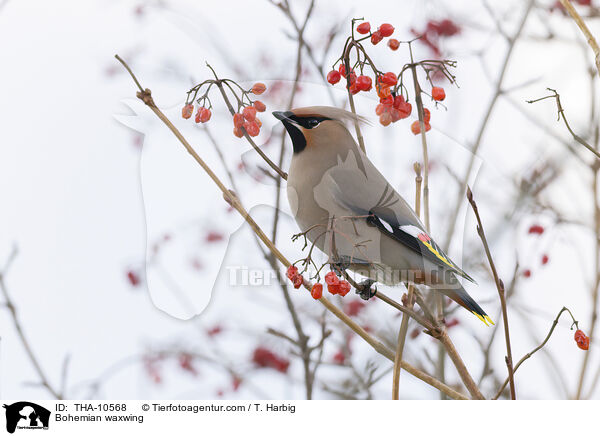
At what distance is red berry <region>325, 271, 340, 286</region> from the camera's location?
0.97 meters

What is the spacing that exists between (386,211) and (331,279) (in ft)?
0.72

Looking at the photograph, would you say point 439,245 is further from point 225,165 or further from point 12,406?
point 12,406

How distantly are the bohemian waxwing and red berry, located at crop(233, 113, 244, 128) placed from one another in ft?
0.21

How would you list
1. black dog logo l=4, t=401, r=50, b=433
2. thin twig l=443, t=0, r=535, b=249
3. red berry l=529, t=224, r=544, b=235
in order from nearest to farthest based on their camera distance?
thin twig l=443, t=0, r=535, b=249 < black dog logo l=4, t=401, r=50, b=433 < red berry l=529, t=224, r=544, b=235

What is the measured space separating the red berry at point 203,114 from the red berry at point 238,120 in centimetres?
4

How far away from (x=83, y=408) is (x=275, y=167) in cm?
64

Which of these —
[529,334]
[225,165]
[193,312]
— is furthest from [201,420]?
[529,334]

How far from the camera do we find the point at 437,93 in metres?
1.05

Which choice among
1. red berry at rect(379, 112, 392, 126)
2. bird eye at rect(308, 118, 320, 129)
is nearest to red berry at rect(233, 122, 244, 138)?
bird eye at rect(308, 118, 320, 129)

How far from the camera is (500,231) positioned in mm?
1406

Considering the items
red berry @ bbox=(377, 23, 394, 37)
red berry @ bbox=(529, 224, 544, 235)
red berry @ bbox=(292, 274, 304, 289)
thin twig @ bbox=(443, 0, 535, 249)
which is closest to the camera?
red berry @ bbox=(292, 274, 304, 289)

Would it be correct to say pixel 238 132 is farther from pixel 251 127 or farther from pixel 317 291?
pixel 317 291

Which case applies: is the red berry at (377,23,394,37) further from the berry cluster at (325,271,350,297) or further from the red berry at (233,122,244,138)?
the berry cluster at (325,271,350,297)

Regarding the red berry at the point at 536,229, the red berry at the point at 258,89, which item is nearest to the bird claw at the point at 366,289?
the red berry at the point at 258,89
